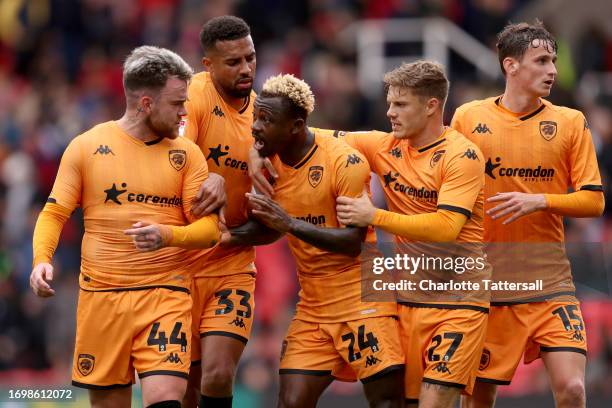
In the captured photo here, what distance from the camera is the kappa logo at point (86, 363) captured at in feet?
29.1

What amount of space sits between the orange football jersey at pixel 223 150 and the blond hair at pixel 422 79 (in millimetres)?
1180

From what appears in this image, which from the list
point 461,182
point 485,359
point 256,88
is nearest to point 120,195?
point 461,182

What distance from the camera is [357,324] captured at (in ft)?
30.1

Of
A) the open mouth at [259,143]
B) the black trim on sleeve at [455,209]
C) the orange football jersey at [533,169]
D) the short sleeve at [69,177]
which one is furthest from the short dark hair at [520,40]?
the short sleeve at [69,177]

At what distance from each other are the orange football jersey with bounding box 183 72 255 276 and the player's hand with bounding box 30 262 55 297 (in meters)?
1.35

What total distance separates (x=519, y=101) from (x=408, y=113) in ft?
3.19

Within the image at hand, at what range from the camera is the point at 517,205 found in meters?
9.20

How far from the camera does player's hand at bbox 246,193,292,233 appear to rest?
29.7 ft

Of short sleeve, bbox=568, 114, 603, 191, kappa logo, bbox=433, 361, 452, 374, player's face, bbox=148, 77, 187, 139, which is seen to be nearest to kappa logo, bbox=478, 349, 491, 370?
kappa logo, bbox=433, 361, 452, 374

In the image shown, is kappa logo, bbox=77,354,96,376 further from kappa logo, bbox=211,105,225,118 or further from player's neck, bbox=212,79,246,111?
player's neck, bbox=212,79,246,111

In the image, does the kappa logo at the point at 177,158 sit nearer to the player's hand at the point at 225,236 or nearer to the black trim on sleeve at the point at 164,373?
the player's hand at the point at 225,236

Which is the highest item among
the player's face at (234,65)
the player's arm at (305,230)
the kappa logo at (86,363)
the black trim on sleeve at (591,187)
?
the player's face at (234,65)

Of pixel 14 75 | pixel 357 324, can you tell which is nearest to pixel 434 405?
pixel 357 324

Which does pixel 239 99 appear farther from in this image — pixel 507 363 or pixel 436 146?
pixel 507 363
